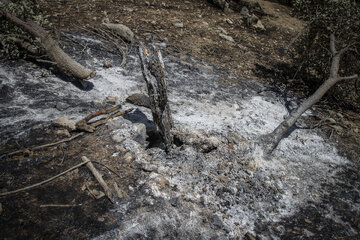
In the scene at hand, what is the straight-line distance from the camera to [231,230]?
262cm

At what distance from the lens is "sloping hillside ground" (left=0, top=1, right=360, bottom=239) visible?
2451 mm

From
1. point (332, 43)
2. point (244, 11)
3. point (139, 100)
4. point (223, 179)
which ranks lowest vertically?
point (223, 179)

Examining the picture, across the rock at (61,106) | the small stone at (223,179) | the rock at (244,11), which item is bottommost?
the rock at (61,106)

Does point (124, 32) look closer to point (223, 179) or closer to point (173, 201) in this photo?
point (223, 179)

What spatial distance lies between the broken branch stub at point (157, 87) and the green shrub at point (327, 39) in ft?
14.0

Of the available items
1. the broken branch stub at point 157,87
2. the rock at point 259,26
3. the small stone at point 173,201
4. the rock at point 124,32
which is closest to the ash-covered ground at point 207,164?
the small stone at point 173,201

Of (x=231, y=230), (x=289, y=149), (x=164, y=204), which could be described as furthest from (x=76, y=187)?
(x=289, y=149)

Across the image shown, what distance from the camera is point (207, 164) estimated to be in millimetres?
3270

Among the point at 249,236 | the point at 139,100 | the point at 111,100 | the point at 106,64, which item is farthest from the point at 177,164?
the point at 106,64

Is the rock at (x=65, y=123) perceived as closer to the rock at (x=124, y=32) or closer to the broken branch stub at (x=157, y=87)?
the broken branch stub at (x=157, y=87)

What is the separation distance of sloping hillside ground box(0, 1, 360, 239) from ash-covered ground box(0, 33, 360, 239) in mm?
15

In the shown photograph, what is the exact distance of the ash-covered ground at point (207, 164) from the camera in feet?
8.68

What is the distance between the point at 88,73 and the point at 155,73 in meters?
1.89

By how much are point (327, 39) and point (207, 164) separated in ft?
15.8
